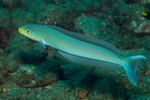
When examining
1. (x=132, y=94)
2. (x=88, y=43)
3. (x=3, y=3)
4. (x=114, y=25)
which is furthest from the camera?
(x=3, y=3)

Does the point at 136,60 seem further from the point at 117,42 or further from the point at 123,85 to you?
the point at 117,42

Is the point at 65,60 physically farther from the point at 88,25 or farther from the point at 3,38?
the point at 3,38

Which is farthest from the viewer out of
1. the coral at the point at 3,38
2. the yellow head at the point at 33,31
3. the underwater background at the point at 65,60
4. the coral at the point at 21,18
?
the coral at the point at 21,18

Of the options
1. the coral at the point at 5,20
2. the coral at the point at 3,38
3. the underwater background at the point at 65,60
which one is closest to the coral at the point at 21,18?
the underwater background at the point at 65,60

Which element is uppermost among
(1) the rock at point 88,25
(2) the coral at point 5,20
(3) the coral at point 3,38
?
(1) the rock at point 88,25

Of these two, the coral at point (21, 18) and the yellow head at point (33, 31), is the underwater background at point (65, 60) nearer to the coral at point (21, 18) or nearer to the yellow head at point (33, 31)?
the coral at point (21, 18)

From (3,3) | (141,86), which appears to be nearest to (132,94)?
(141,86)

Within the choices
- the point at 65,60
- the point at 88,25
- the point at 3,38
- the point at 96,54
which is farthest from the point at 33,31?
the point at 3,38

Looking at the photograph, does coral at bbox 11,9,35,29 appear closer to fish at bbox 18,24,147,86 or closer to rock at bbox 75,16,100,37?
rock at bbox 75,16,100,37
